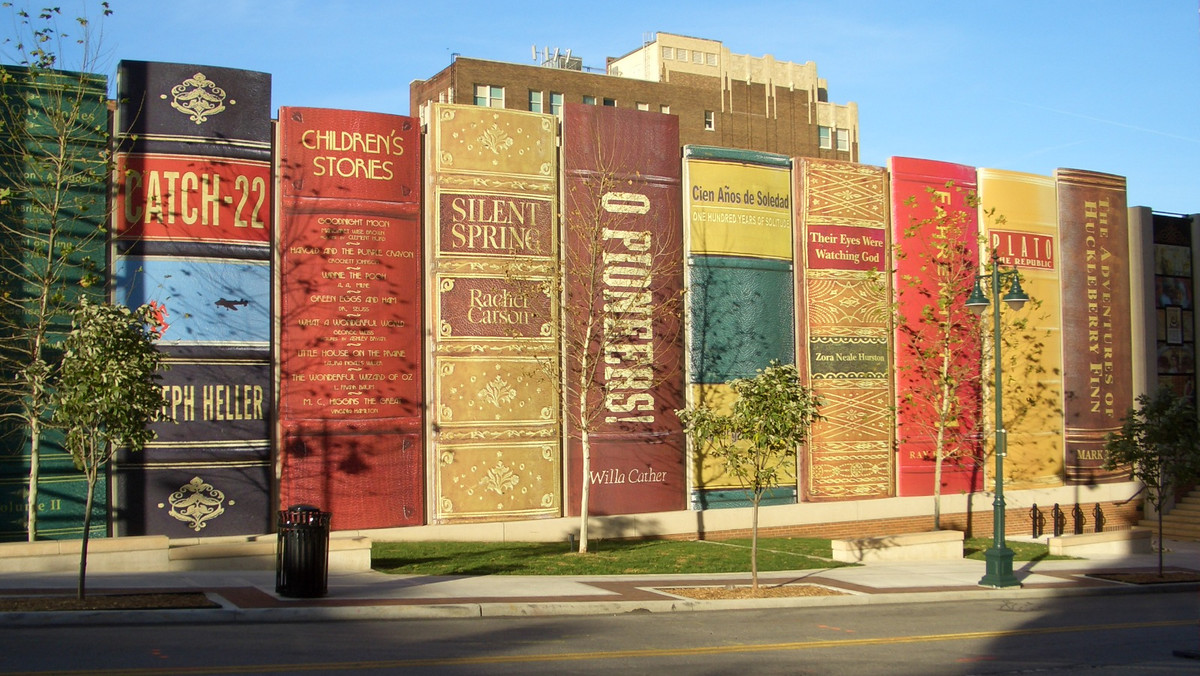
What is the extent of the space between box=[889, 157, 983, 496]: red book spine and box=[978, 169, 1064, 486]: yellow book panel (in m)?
1.53

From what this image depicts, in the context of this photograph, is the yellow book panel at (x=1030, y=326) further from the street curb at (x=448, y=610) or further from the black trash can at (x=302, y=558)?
the black trash can at (x=302, y=558)

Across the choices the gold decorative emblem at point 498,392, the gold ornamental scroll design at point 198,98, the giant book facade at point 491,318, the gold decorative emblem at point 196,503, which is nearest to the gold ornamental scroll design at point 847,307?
the giant book facade at point 491,318

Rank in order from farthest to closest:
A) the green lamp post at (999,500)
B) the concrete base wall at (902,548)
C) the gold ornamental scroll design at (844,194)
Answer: the gold ornamental scroll design at (844,194), the concrete base wall at (902,548), the green lamp post at (999,500)

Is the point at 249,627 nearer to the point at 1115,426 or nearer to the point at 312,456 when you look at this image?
the point at 312,456

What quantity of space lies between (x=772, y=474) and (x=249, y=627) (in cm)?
1032

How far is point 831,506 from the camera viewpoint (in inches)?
1293

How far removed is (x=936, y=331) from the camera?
34.5m

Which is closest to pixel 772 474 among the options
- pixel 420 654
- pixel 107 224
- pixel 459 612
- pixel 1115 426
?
pixel 459 612

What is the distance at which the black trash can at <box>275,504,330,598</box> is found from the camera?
56.2 feet

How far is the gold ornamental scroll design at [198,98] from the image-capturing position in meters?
25.9

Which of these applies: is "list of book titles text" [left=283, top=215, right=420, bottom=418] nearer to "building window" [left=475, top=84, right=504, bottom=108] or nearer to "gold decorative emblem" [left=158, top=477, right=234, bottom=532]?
"gold decorative emblem" [left=158, top=477, right=234, bottom=532]

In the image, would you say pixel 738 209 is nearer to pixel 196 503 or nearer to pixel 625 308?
pixel 625 308

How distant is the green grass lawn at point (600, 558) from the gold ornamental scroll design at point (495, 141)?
9.70 meters

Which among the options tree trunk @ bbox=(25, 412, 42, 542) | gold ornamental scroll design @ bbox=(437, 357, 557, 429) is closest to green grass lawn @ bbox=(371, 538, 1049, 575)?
gold ornamental scroll design @ bbox=(437, 357, 557, 429)
